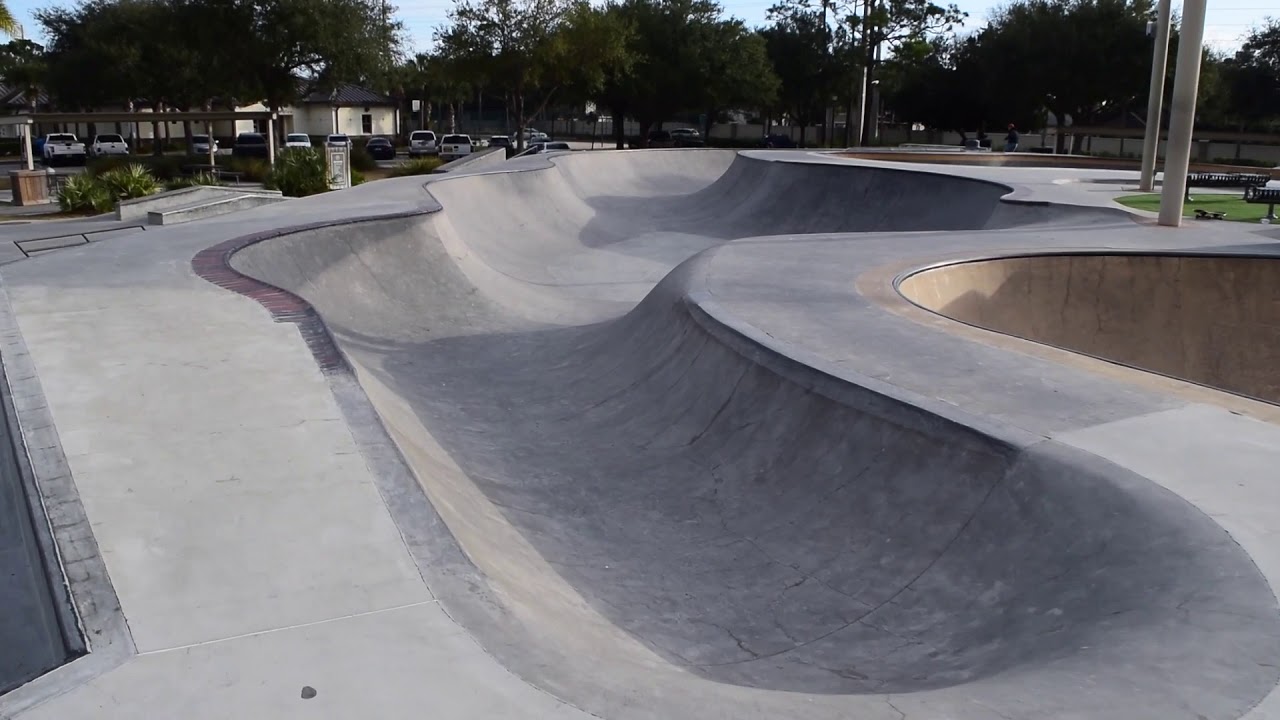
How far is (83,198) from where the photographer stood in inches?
861

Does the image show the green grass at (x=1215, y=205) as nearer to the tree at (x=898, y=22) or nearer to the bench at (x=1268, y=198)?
the bench at (x=1268, y=198)

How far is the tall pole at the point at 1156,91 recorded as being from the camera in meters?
17.6

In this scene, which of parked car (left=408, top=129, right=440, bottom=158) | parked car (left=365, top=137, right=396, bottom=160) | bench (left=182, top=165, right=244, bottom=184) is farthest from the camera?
parked car (left=408, top=129, right=440, bottom=158)

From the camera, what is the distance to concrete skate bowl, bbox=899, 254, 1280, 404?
1136cm

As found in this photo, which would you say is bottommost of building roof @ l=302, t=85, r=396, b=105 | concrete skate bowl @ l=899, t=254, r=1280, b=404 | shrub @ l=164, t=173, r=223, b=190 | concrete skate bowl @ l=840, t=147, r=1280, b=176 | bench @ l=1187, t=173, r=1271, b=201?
concrete skate bowl @ l=899, t=254, r=1280, b=404

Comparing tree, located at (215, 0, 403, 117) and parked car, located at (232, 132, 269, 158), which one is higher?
tree, located at (215, 0, 403, 117)

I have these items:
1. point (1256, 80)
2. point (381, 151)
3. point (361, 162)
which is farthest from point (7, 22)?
point (1256, 80)

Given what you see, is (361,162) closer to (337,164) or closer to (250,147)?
(250,147)

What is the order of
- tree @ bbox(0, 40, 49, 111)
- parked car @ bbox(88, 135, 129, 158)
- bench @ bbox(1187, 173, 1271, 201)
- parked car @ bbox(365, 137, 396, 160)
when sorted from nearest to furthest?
bench @ bbox(1187, 173, 1271, 201) < parked car @ bbox(365, 137, 396, 160) < parked car @ bbox(88, 135, 129, 158) < tree @ bbox(0, 40, 49, 111)

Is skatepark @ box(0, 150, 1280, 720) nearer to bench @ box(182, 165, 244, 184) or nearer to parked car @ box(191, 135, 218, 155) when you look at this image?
bench @ box(182, 165, 244, 184)

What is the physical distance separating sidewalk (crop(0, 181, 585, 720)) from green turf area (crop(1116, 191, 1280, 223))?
15.5 metres

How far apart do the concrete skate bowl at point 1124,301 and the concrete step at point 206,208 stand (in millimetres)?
11904

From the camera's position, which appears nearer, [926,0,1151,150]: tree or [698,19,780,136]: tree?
[926,0,1151,150]: tree

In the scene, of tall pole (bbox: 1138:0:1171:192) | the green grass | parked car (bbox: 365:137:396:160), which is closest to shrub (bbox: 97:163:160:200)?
the green grass
